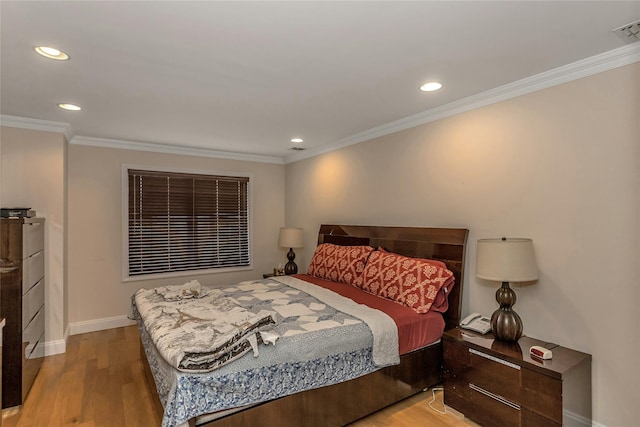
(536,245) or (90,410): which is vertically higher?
(536,245)

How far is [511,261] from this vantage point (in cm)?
228

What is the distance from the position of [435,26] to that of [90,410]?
3451 millimetres

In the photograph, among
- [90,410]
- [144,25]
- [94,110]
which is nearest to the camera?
[144,25]

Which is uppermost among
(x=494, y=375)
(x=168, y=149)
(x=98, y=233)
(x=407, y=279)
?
(x=168, y=149)

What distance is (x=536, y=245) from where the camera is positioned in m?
2.52

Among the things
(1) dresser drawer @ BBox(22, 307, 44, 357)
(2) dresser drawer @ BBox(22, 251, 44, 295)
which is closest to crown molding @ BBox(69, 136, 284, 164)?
(2) dresser drawer @ BBox(22, 251, 44, 295)

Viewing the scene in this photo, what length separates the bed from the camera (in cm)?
200

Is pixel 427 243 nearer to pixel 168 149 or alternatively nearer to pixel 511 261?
pixel 511 261

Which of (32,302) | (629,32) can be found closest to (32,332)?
(32,302)

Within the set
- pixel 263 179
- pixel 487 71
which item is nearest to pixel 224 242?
pixel 263 179

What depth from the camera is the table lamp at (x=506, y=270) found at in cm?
228

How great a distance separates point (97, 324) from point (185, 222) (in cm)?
165

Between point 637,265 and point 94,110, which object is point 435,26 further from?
point 94,110

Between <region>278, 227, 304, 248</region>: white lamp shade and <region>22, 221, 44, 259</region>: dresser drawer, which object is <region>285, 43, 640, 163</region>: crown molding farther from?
<region>22, 221, 44, 259</region>: dresser drawer
